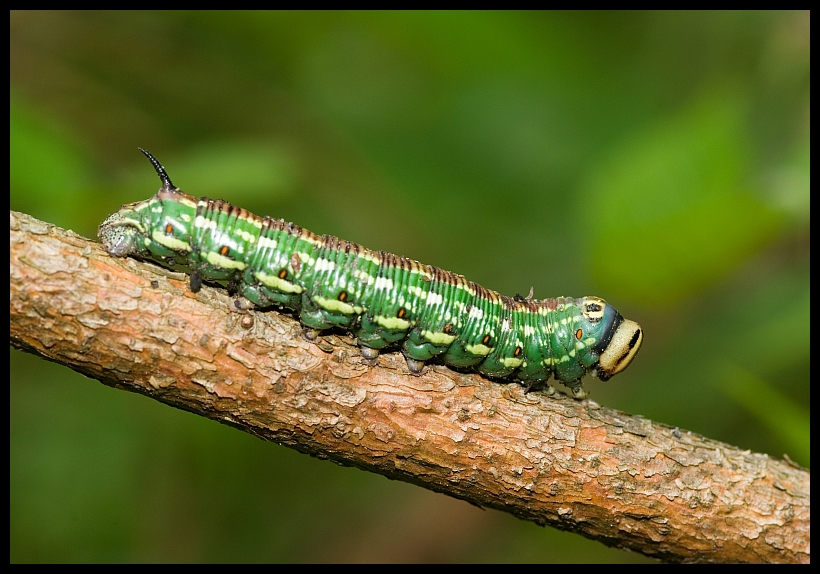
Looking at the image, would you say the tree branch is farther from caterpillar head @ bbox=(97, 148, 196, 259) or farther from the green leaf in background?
the green leaf in background

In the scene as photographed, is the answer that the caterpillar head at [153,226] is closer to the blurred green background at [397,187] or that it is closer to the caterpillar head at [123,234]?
the caterpillar head at [123,234]

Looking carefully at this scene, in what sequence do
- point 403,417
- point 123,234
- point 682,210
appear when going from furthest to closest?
point 682,210, point 403,417, point 123,234

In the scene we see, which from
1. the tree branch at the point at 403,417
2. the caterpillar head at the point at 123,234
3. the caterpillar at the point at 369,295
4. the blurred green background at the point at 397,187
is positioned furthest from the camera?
the blurred green background at the point at 397,187

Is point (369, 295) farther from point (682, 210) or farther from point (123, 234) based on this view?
point (682, 210)

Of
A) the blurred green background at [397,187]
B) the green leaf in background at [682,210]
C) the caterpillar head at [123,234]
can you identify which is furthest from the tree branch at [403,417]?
the blurred green background at [397,187]

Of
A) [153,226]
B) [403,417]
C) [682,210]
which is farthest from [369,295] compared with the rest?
[682,210]
